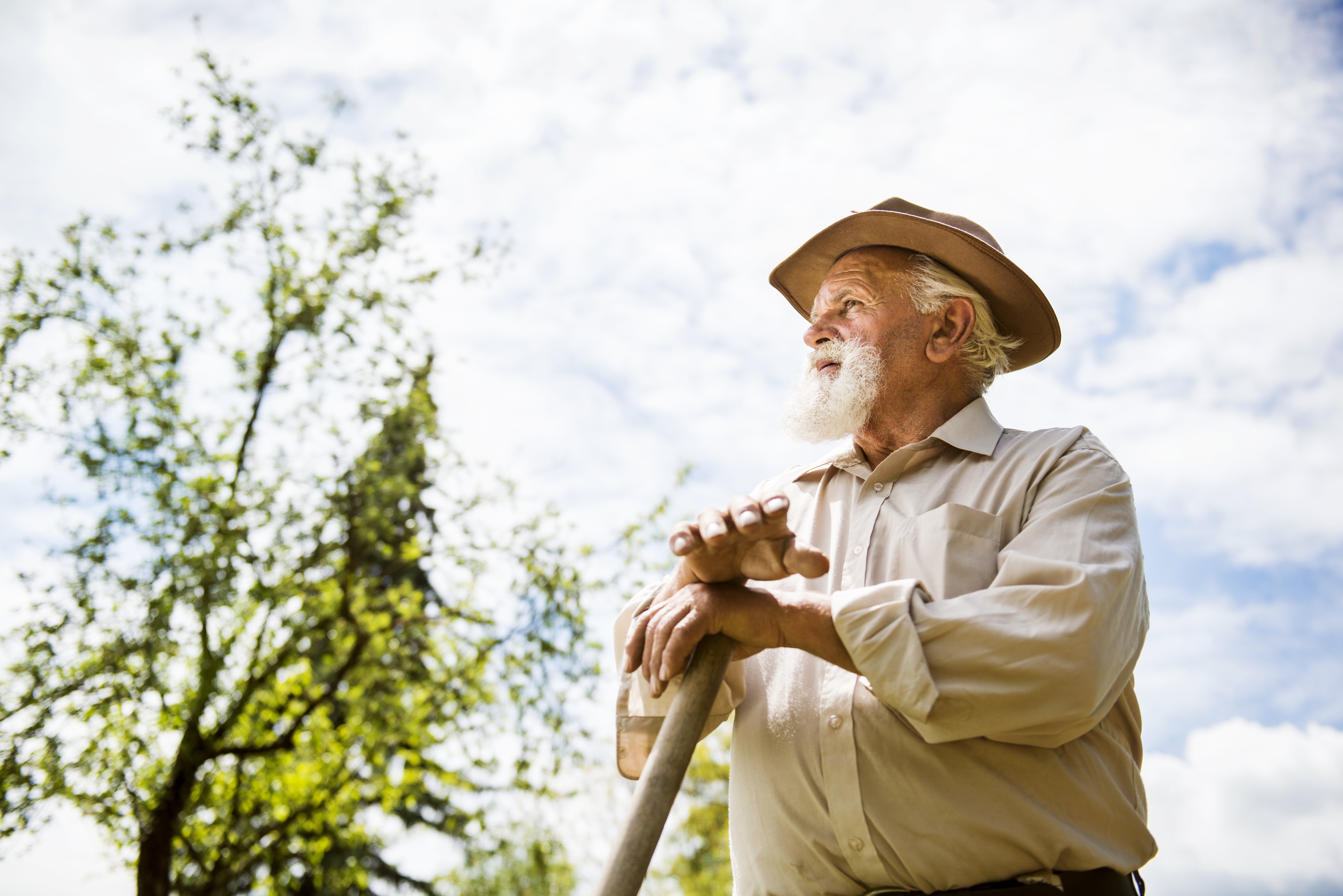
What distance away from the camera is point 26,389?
794cm

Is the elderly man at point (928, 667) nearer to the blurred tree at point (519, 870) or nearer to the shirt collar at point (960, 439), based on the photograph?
the shirt collar at point (960, 439)

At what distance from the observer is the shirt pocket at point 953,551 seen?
2154 millimetres

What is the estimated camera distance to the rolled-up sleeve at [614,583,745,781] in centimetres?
225

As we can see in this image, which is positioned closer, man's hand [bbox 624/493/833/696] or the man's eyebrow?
man's hand [bbox 624/493/833/696]

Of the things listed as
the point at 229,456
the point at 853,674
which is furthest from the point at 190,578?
the point at 853,674

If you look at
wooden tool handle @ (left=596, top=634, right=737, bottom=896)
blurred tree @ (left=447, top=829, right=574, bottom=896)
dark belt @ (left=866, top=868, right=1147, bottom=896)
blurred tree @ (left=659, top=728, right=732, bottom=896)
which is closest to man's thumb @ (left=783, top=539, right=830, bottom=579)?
wooden tool handle @ (left=596, top=634, right=737, bottom=896)

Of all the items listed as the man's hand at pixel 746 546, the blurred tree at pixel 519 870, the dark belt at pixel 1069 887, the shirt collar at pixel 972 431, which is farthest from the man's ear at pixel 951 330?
the blurred tree at pixel 519 870

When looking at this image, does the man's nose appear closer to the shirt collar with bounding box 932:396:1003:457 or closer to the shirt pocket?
the shirt collar with bounding box 932:396:1003:457

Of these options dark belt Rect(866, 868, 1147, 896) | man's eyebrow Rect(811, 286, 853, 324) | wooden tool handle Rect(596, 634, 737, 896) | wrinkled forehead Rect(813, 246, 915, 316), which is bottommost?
dark belt Rect(866, 868, 1147, 896)

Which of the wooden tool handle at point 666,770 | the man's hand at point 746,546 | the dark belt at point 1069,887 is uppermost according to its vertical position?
the man's hand at point 746,546

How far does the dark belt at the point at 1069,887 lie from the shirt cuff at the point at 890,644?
1.45 ft

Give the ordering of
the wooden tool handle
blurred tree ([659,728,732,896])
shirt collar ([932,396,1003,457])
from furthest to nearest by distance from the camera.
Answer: blurred tree ([659,728,732,896])
shirt collar ([932,396,1003,457])
the wooden tool handle

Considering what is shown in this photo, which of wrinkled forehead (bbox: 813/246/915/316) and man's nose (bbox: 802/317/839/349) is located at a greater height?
wrinkled forehead (bbox: 813/246/915/316)

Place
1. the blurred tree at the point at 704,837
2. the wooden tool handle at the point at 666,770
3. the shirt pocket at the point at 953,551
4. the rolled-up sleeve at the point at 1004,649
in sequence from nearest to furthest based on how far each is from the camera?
the wooden tool handle at the point at 666,770
the rolled-up sleeve at the point at 1004,649
the shirt pocket at the point at 953,551
the blurred tree at the point at 704,837
